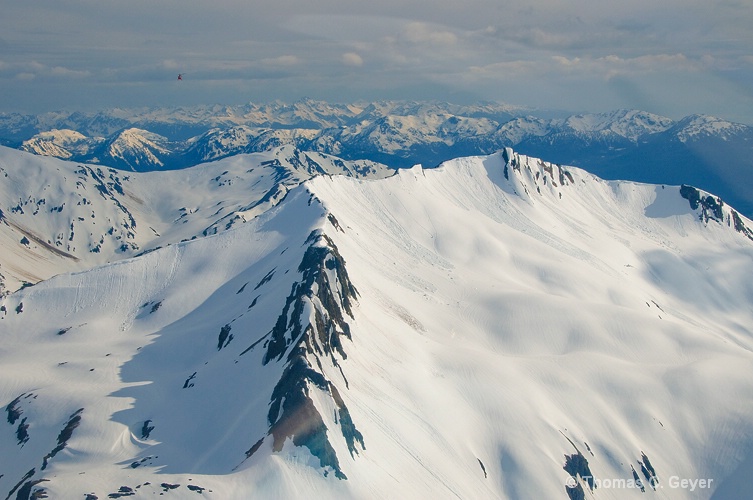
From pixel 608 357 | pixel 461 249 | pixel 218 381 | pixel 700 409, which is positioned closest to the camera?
pixel 218 381

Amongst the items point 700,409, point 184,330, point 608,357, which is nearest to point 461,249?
point 608,357

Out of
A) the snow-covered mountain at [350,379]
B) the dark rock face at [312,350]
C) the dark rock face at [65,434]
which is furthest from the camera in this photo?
the dark rock face at [65,434]

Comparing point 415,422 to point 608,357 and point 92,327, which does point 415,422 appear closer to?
point 608,357

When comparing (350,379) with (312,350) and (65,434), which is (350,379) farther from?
(65,434)

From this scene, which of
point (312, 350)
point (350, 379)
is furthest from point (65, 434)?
point (350, 379)

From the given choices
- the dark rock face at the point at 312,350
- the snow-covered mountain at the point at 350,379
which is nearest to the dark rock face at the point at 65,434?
the snow-covered mountain at the point at 350,379

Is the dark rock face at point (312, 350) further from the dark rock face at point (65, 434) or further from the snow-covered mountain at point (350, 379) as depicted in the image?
the dark rock face at point (65, 434)
